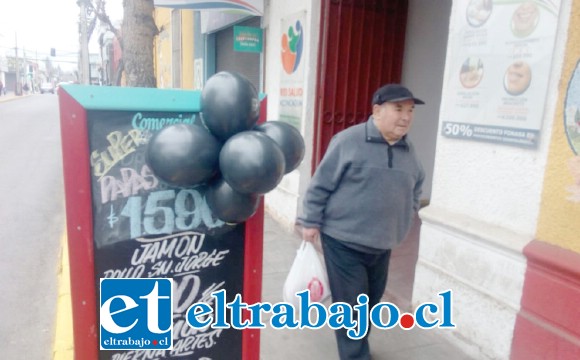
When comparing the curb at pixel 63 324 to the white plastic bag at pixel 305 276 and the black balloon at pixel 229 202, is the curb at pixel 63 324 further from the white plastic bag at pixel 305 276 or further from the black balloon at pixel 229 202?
the black balloon at pixel 229 202

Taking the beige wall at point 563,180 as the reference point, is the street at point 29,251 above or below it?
below

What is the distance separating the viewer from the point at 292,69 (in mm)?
5395

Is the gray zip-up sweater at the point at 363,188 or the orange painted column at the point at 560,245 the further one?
the gray zip-up sweater at the point at 363,188

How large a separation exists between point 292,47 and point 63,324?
3.67 metres

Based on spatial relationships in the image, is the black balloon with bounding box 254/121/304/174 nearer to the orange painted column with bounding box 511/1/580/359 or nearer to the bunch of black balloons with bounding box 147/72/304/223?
the bunch of black balloons with bounding box 147/72/304/223

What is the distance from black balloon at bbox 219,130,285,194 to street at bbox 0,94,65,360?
2212 millimetres

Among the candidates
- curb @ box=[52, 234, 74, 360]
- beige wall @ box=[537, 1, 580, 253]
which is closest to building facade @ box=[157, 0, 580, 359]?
beige wall @ box=[537, 1, 580, 253]

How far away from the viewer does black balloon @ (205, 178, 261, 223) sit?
1.90 meters

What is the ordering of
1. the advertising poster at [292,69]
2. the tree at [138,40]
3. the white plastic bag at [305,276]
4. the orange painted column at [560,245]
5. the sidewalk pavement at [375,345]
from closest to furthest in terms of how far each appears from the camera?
the orange painted column at [560,245], the white plastic bag at [305,276], the sidewalk pavement at [375,345], the tree at [138,40], the advertising poster at [292,69]

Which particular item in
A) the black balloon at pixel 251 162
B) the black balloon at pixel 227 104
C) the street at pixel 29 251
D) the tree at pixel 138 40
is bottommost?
the street at pixel 29 251

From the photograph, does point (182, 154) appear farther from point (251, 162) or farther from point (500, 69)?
point (500, 69)

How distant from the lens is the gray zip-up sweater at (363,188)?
251cm

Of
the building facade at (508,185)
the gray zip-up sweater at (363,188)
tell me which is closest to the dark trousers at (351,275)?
the gray zip-up sweater at (363,188)

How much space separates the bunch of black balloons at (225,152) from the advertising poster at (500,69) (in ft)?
4.74
